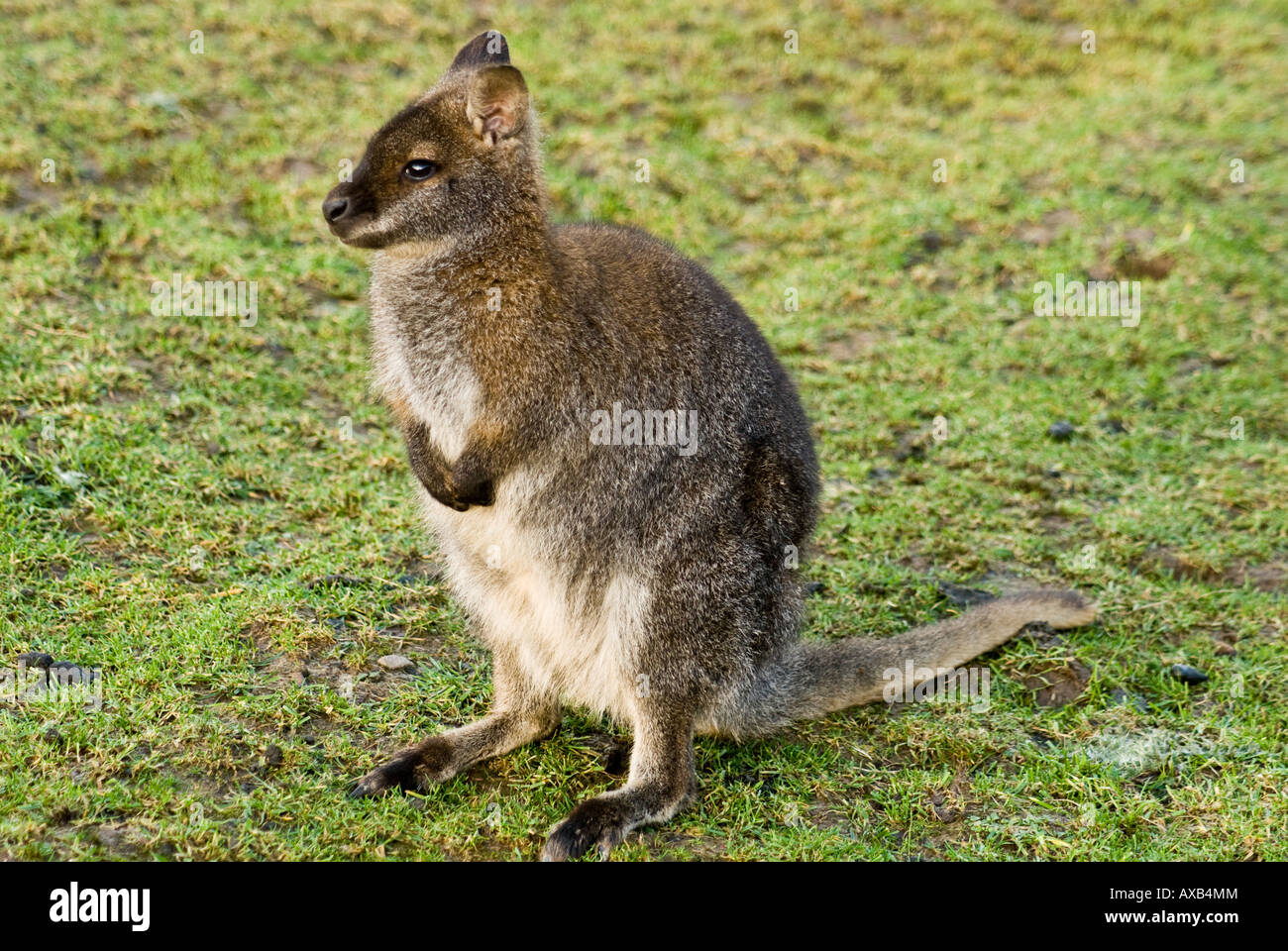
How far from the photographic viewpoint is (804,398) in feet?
21.8

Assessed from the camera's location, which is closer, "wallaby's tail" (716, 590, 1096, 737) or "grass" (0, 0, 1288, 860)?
"grass" (0, 0, 1288, 860)

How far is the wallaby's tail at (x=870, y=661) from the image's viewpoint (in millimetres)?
4195

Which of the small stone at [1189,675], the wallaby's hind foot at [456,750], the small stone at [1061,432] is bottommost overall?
the small stone at [1189,675]

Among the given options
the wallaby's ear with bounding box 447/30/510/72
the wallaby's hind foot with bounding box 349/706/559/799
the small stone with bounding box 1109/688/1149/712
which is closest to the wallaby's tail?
the small stone with bounding box 1109/688/1149/712

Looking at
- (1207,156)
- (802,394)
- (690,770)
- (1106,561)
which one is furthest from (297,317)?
(1207,156)

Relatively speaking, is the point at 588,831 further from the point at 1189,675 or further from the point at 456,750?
the point at 1189,675

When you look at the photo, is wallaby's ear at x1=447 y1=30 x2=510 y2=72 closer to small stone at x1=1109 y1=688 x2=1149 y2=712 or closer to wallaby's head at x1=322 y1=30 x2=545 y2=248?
wallaby's head at x1=322 y1=30 x2=545 y2=248

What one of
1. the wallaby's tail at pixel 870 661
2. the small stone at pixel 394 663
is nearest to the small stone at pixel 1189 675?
the wallaby's tail at pixel 870 661

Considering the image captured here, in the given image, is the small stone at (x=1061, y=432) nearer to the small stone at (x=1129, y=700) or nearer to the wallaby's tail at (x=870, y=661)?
the wallaby's tail at (x=870, y=661)

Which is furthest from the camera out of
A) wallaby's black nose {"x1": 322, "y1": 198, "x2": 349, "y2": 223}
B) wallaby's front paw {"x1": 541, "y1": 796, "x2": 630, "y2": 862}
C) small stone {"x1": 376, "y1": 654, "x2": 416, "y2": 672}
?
small stone {"x1": 376, "y1": 654, "x2": 416, "y2": 672}

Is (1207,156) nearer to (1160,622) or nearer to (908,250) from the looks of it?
(908,250)

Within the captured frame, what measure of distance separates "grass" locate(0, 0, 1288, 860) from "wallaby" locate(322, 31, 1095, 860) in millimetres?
304

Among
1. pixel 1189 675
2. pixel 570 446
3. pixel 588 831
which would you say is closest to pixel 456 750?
pixel 588 831

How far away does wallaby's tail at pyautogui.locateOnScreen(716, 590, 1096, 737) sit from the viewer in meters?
4.20
